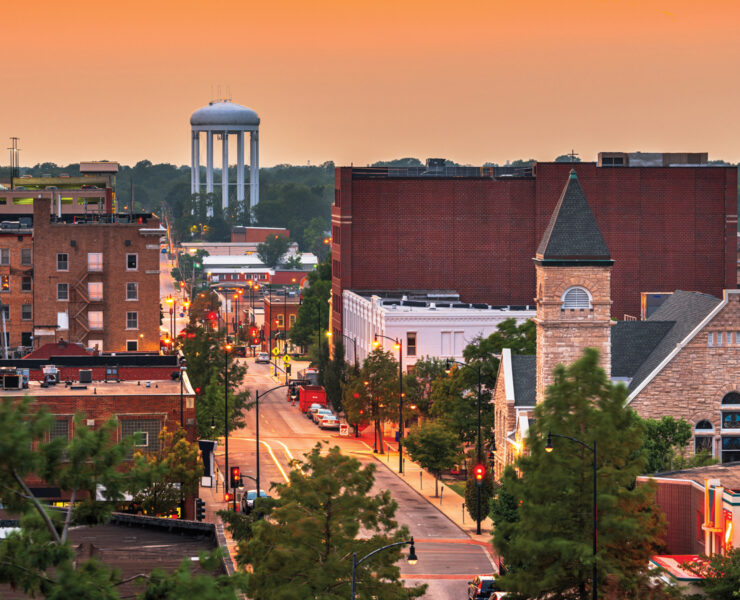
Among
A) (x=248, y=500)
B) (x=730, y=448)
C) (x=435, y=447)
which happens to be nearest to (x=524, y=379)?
(x=435, y=447)

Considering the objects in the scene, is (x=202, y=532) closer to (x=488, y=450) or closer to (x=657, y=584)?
(x=657, y=584)

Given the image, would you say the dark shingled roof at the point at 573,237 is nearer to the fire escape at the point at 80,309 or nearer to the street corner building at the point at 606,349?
the street corner building at the point at 606,349

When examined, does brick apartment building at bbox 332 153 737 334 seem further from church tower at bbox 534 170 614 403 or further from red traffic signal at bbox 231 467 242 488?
red traffic signal at bbox 231 467 242 488

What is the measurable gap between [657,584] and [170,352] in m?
70.8

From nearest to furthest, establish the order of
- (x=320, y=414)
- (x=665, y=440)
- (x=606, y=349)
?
1. (x=665, y=440)
2. (x=606, y=349)
3. (x=320, y=414)

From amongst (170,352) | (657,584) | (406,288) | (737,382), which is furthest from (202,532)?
(406,288)

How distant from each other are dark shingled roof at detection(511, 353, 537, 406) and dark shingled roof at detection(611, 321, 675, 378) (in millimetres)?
4203

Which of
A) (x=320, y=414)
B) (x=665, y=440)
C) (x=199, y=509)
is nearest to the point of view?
(x=199, y=509)

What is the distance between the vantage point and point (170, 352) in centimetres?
12088

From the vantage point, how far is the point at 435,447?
9619 cm

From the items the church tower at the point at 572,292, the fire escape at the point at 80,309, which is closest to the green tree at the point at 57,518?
the church tower at the point at 572,292

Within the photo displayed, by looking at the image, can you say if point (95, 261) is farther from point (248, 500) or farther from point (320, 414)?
point (248, 500)

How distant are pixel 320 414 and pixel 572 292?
43.3 metres

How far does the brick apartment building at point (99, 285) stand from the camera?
12038 cm
